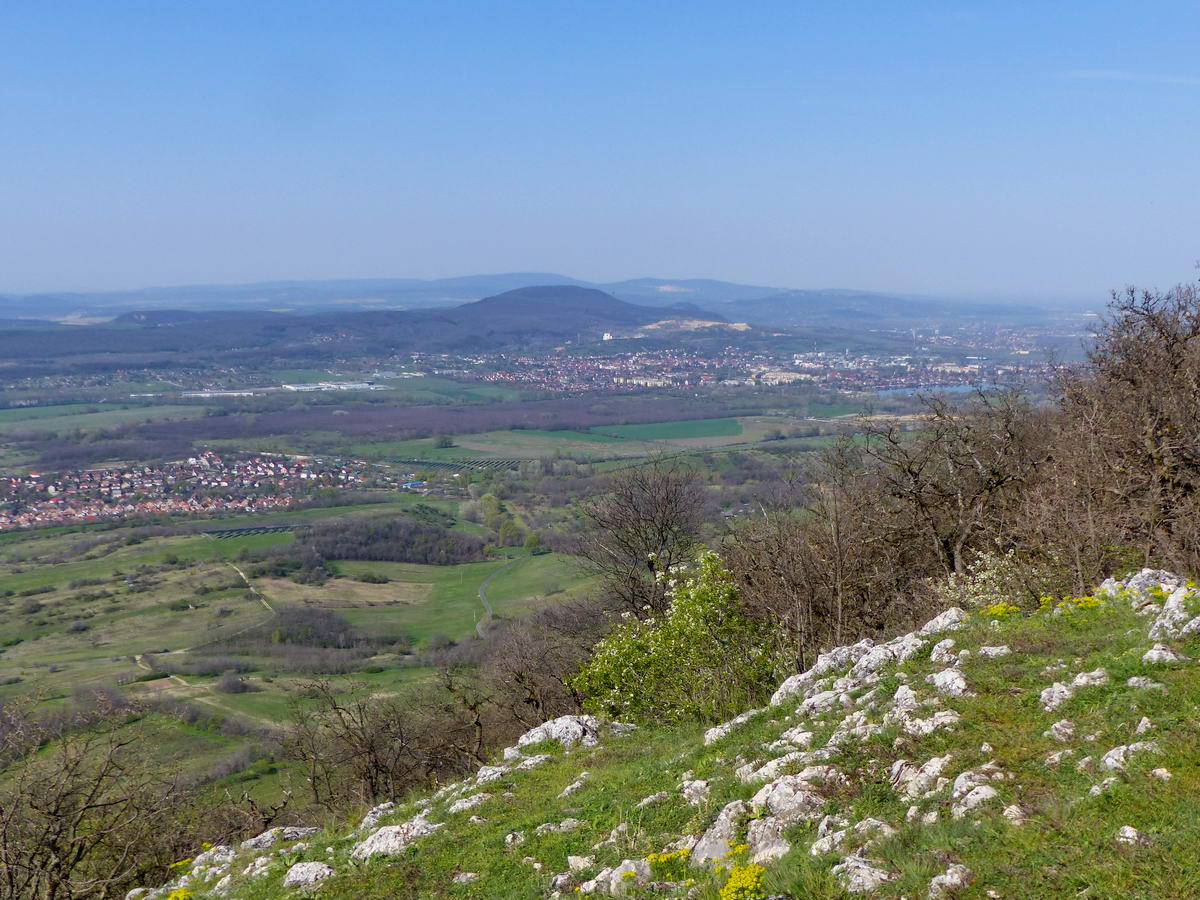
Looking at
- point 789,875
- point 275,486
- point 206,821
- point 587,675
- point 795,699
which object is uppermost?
→ point 789,875

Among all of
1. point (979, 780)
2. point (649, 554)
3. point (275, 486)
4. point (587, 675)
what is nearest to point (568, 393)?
point (275, 486)

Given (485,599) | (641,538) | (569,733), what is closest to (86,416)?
(485,599)

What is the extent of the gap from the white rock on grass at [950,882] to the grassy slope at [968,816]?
0.24ft

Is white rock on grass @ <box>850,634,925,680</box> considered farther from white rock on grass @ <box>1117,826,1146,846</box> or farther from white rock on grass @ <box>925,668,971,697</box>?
white rock on grass @ <box>1117,826,1146,846</box>

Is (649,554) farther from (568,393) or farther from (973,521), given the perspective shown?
(568,393)

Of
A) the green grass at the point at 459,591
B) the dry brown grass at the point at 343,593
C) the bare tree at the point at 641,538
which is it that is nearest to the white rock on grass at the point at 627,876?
the bare tree at the point at 641,538

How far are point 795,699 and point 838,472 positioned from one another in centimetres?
1299

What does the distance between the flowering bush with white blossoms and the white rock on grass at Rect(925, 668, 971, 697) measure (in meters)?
5.68

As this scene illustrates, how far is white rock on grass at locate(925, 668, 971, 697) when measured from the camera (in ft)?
33.4

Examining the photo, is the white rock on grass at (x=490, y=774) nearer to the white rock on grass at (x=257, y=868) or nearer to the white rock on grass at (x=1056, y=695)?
the white rock on grass at (x=257, y=868)

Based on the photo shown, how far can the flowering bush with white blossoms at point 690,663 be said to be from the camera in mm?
16641

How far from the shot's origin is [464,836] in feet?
35.1

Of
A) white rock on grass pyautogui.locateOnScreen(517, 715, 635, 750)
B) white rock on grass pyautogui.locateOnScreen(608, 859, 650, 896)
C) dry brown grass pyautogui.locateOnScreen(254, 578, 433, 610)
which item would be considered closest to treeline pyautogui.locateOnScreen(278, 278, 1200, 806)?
white rock on grass pyautogui.locateOnScreen(517, 715, 635, 750)

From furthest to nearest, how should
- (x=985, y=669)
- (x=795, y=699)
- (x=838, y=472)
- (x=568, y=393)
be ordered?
Answer: (x=568, y=393), (x=838, y=472), (x=795, y=699), (x=985, y=669)
